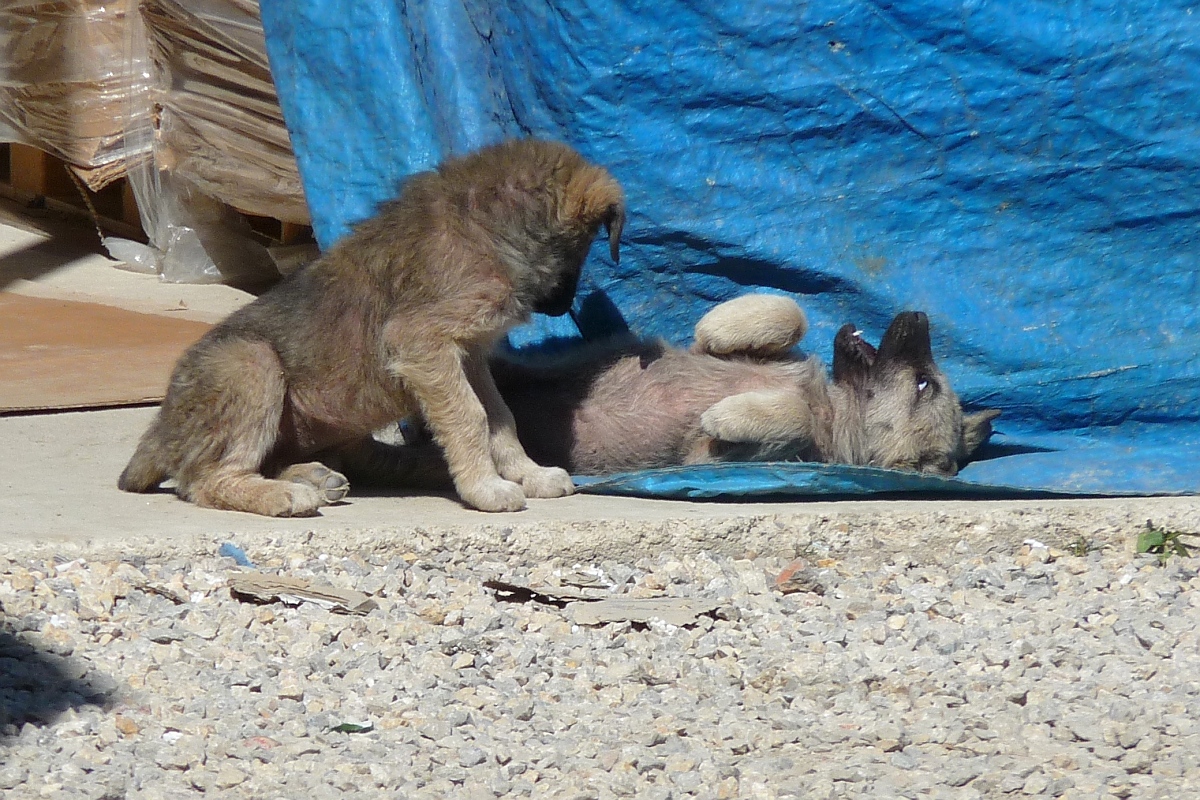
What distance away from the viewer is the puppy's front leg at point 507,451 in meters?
5.26

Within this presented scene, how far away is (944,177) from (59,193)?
816cm

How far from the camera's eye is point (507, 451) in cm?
530

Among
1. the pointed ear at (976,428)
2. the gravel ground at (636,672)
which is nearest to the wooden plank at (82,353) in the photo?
the gravel ground at (636,672)

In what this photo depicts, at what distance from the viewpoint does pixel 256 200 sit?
8.54 meters

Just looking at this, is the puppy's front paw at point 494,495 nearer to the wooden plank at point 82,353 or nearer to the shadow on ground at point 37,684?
the shadow on ground at point 37,684

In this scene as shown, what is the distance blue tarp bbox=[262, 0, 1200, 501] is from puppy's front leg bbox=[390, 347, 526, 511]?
1.15 m

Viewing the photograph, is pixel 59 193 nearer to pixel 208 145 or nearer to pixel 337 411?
pixel 208 145

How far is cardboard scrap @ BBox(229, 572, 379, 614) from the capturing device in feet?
13.6

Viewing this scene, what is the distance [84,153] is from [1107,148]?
688 cm

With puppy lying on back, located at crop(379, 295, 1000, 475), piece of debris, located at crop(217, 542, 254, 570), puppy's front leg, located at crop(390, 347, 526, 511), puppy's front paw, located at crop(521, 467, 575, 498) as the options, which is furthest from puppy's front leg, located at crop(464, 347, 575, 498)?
piece of debris, located at crop(217, 542, 254, 570)

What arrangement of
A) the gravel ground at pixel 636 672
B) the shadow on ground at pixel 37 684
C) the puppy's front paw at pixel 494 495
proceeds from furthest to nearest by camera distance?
the puppy's front paw at pixel 494 495 → the shadow on ground at pixel 37 684 → the gravel ground at pixel 636 672

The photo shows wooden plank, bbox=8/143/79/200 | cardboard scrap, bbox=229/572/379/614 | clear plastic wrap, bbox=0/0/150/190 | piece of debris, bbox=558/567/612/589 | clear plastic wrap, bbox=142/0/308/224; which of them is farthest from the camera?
wooden plank, bbox=8/143/79/200

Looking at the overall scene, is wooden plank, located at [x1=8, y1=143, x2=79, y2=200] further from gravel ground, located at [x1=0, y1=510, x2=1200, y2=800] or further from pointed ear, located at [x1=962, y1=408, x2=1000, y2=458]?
pointed ear, located at [x1=962, y1=408, x2=1000, y2=458]

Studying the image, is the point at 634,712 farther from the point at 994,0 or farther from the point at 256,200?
the point at 256,200
